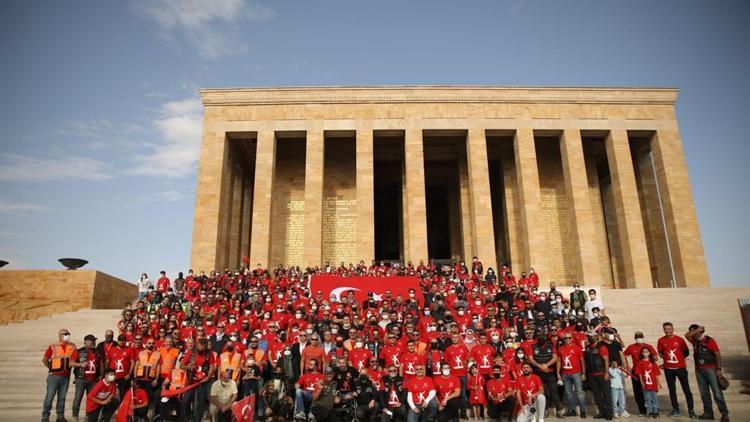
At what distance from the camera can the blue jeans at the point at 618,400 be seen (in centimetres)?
852

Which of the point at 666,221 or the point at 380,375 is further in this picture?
the point at 666,221

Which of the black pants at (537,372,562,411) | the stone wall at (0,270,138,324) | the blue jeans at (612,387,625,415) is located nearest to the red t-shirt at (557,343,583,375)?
the black pants at (537,372,562,411)

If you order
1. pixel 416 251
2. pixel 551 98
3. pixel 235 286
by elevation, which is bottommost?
pixel 235 286

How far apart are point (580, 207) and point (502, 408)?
681 inches

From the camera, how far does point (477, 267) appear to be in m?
18.2

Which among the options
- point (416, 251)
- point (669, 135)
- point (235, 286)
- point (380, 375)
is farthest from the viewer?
point (669, 135)

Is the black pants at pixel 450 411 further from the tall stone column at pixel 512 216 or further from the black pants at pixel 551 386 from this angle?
the tall stone column at pixel 512 216

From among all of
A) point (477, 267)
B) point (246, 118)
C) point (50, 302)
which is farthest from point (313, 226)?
point (50, 302)

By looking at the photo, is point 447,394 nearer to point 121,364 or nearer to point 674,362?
point 674,362

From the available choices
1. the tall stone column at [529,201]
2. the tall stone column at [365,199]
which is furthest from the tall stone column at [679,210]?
the tall stone column at [365,199]

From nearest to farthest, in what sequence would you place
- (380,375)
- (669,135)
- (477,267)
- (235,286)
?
(380,375) → (235,286) → (477,267) → (669,135)

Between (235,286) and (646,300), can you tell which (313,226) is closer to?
(235,286)

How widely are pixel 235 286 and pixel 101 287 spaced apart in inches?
270

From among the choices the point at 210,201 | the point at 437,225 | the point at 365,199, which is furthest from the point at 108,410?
the point at 437,225
